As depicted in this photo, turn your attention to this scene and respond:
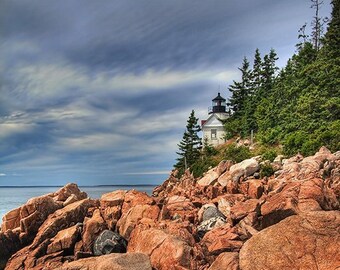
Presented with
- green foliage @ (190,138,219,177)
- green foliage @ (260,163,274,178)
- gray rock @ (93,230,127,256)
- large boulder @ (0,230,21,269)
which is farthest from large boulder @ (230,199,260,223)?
green foliage @ (190,138,219,177)

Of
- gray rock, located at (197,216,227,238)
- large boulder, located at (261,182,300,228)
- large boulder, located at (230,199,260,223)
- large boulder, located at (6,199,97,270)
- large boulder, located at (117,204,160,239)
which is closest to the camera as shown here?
large boulder, located at (261,182,300,228)

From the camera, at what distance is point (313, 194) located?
57.6 feet

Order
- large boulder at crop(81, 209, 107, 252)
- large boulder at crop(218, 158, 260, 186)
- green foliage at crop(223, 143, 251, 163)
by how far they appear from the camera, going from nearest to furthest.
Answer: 1. large boulder at crop(81, 209, 107, 252)
2. large boulder at crop(218, 158, 260, 186)
3. green foliage at crop(223, 143, 251, 163)

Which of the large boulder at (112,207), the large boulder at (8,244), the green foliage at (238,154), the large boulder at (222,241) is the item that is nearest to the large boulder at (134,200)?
the large boulder at (112,207)

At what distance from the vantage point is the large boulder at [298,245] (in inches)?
439

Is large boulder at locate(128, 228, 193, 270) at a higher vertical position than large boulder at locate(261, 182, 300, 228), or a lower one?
lower

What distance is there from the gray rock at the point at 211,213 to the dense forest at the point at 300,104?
16557 mm

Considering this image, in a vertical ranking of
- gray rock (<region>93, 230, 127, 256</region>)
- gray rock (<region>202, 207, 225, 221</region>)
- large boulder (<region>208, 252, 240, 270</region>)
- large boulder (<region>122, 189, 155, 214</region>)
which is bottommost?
gray rock (<region>93, 230, 127, 256</region>)

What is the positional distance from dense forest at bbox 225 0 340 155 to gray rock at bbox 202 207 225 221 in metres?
16.6

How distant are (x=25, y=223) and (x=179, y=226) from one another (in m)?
12.4

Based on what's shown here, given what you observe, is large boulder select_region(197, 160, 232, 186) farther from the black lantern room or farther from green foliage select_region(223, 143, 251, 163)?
the black lantern room

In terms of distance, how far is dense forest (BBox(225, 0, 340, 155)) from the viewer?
124 feet

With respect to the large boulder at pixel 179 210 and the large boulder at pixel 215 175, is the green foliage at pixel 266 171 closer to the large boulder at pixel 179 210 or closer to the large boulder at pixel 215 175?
the large boulder at pixel 215 175

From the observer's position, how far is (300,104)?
4441 cm
